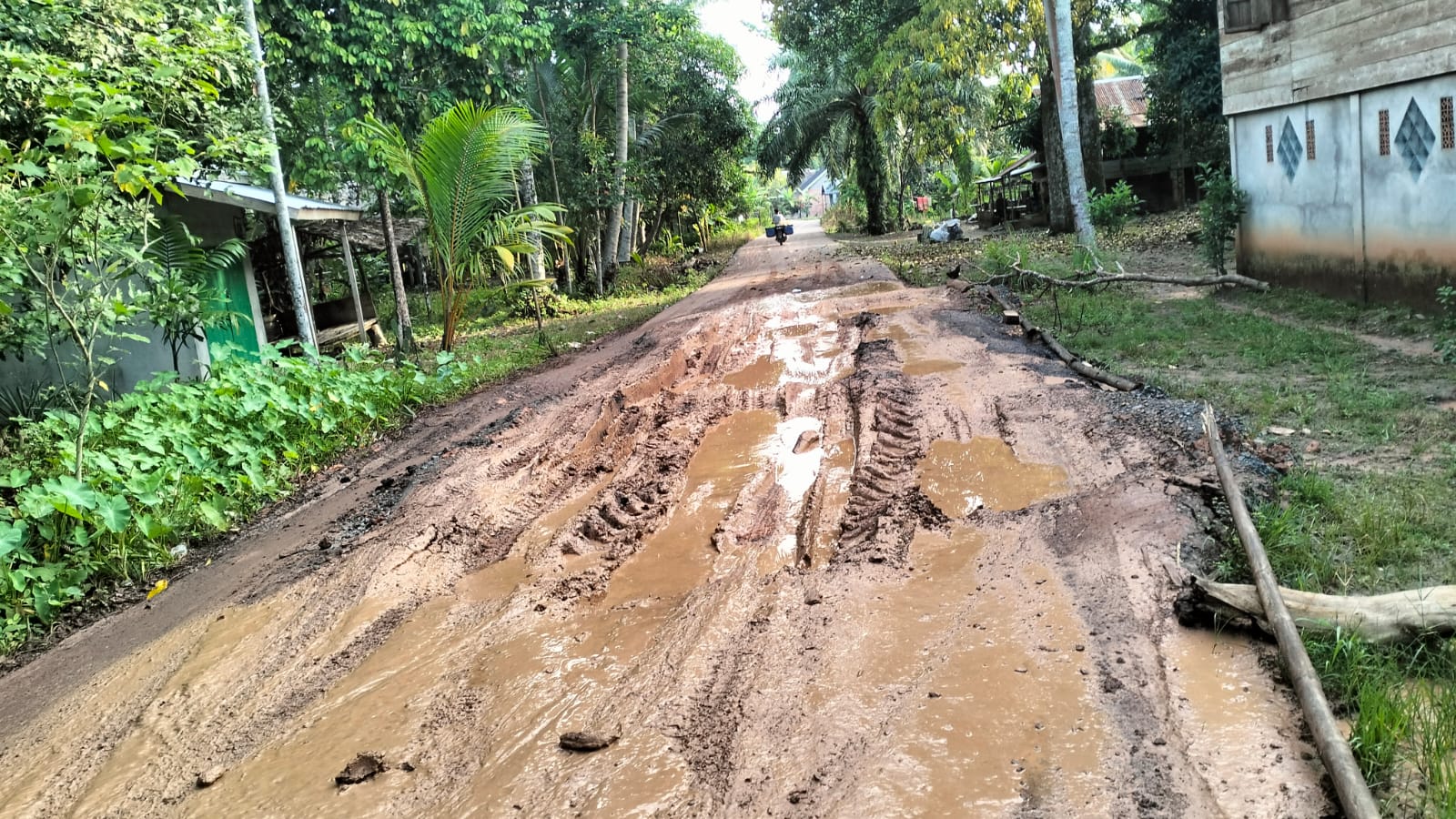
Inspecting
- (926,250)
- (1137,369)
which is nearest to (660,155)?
(926,250)

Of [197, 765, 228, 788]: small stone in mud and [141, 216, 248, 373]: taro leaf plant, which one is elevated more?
[141, 216, 248, 373]: taro leaf plant

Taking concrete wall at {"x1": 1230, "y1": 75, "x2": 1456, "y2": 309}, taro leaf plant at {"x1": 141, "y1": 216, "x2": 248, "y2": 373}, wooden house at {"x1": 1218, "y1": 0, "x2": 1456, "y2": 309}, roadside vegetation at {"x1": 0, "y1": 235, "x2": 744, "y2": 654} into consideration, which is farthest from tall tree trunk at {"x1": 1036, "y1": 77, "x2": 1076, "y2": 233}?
taro leaf plant at {"x1": 141, "y1": 216, "x2": 248, "y2": 373}

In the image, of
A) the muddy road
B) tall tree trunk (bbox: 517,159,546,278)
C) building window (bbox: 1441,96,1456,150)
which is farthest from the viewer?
tall tree trunk (bbox: 517,159,546,278)

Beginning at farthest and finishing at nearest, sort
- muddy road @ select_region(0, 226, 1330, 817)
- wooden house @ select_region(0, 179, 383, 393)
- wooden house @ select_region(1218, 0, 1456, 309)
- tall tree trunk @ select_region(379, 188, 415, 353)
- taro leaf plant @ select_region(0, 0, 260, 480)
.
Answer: tall tree trunk @ select_region(379, 188, 415, 353)
wooden house @ select_region(0, 179, 383, 393)
wooden house @ select_region(1218, 0, 1456, 309)
taro leaf plant @ select_region(0, 0, 260, 480)
muddy road @ select_region(0, 226, 1330, 817)

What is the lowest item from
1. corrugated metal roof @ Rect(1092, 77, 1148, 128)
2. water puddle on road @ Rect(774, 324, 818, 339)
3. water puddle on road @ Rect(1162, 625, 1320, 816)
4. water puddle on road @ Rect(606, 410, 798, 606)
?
water puddle on road @ Rect(1162, 625, 1320, 816)

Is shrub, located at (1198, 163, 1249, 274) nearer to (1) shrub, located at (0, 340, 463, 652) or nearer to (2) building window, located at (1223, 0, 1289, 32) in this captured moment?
(2) building window, located at (1223, 0, 1289, 32)

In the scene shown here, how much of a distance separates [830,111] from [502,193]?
2322 centimetres

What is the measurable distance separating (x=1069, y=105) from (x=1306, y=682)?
1333 centimetres

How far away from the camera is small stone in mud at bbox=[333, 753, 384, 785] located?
3281 mm

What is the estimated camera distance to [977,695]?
3.38 m

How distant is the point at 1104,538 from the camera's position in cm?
448

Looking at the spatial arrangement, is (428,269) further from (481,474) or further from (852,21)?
(481,474)

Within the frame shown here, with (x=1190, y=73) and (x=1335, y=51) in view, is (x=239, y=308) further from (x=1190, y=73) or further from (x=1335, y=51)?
(x=1190, y=73)

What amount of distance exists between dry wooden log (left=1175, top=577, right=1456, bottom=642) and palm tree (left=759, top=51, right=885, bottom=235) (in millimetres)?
28671
